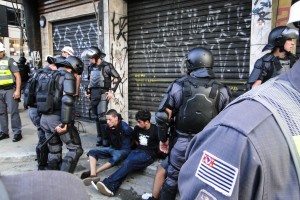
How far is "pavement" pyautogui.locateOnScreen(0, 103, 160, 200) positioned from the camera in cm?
398

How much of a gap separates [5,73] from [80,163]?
272 centimetres

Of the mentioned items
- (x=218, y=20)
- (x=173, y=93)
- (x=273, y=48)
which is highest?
(x=218, y=20)

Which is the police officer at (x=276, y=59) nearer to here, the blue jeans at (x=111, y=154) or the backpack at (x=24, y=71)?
the blue jeans at (x=111, y=154)

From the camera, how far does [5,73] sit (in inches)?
234

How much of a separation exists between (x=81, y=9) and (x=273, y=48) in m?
5.47

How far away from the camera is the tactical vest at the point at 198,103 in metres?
2.91

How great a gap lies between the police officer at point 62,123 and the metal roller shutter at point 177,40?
2.66m

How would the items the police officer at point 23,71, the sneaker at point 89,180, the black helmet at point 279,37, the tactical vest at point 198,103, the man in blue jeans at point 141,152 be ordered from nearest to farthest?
the tactical vest at point 198,103, the black helmet at point 279,37, the man in blue jeans at point 141,152, the sneaker at point 89,180, the police officer at point 23,71

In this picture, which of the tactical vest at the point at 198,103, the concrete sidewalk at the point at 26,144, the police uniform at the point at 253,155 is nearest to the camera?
the police uniform at the point at 253,155

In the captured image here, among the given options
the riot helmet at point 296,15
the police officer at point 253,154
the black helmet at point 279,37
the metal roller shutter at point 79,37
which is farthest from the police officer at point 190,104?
the metal roller shutter at point 79,37

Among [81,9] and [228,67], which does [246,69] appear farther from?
[81,9]

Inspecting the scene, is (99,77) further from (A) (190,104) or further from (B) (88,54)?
(A) (190,104)

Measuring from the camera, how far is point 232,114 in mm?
829

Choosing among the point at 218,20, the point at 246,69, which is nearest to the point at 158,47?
the point at 218,20
